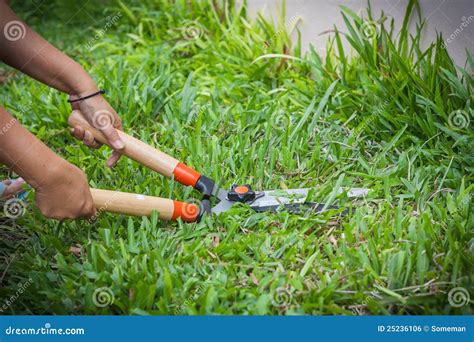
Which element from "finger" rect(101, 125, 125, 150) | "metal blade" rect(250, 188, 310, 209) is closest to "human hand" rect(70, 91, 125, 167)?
"finger" rect(101, 125, 125, 150)

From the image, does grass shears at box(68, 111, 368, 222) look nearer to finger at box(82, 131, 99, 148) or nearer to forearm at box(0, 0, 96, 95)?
finger at box(82, 131, 99, 148)

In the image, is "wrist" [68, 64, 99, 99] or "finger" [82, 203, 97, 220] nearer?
"finger" [82, 203, 97, 220]

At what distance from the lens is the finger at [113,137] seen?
2340 millimetres

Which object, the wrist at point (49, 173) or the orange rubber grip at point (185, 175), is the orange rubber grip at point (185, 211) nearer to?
the orange rubber grip at point (185, 175)

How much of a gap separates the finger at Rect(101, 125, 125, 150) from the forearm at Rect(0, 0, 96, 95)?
21 cm

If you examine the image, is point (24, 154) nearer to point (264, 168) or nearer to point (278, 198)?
point (278, 198)

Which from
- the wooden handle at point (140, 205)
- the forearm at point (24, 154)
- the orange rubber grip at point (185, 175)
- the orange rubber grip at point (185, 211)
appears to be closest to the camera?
the forearm at point (24, 154)

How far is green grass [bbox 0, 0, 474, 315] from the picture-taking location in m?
2.03

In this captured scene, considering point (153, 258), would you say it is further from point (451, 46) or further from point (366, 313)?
point (451, 46)

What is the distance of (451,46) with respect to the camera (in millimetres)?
2797

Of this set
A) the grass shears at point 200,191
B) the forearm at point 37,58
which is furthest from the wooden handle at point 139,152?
the forearm at point 37,58

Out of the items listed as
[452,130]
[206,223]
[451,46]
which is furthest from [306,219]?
[451,46]

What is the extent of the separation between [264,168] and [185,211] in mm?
492

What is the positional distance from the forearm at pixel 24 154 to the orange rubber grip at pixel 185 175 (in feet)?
1.82
